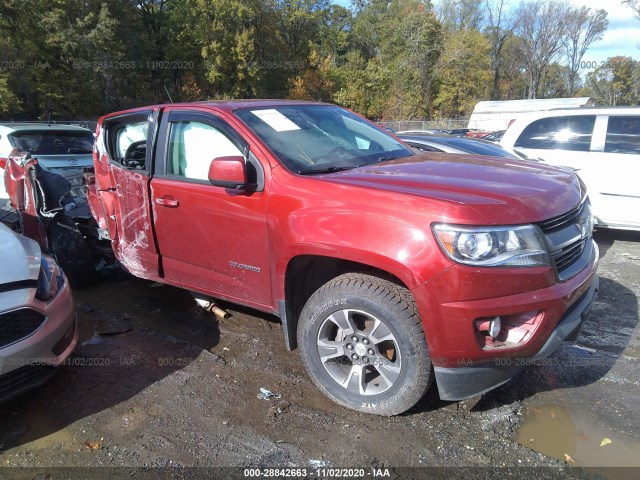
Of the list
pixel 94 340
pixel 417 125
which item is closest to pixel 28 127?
pixel 94 340

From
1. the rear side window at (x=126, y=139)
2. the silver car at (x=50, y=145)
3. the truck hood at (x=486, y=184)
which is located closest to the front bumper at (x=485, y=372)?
the truck hood at (x=486, y=184)

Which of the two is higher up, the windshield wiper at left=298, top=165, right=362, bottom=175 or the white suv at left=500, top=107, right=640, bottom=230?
the windshield wiper at left=298, top=165, right=362, bottom=175

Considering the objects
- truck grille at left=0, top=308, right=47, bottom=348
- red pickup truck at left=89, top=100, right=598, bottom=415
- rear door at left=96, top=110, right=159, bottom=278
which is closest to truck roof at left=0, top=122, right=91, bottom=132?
rear door at left=96, top=110, right=159, bottom=278

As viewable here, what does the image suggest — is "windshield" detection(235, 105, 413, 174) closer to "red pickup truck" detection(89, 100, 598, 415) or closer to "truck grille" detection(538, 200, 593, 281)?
"red pickup truck" detection(89, 100, 598, 415)

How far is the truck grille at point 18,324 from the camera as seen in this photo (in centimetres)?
273

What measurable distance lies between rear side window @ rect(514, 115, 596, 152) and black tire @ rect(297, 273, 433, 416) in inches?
210

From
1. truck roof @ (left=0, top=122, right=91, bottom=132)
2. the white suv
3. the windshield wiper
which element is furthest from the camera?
truck roof @ (left=0, top=122, right=91, bottom=132)

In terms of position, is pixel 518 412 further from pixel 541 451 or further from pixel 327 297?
pixel 327 297

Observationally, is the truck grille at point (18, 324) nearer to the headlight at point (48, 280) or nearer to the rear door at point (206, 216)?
the headlight at point (48, 280)

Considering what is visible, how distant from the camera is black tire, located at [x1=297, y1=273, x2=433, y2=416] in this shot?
258 cm

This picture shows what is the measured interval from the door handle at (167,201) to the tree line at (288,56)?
27.1 metres

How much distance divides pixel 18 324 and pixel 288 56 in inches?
1801

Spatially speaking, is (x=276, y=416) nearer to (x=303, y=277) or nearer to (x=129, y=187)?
(x=303, y=277)

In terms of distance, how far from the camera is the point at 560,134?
270 inches
